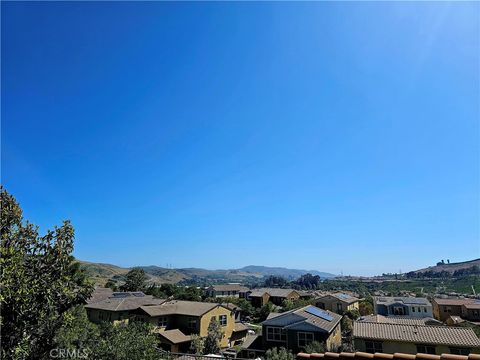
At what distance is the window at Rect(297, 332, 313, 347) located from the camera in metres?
29.7

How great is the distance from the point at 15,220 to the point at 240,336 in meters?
40.3

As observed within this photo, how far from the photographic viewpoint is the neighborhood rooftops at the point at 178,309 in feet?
120

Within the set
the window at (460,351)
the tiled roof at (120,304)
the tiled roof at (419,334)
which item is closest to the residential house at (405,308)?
the tiled roof at (419,334)

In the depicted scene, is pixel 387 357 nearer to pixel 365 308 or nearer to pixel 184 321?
pixel 184 321

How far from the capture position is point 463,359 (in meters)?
5.68

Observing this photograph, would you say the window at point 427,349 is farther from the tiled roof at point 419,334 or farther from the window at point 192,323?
the window at point 192,323

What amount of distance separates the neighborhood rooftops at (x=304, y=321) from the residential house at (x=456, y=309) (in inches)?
1521

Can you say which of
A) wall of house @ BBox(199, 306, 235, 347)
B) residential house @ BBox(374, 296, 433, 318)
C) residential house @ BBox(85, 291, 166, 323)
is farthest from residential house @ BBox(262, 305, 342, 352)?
residential house @ BBox(374, 296, 433, 318)

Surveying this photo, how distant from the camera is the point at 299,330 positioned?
3023 cm

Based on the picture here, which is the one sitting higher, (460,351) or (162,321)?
(162,321)

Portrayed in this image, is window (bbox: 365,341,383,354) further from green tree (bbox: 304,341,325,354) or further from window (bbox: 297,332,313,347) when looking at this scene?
window (bbox: 297,332,313,347)

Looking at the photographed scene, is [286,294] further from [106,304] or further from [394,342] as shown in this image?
[394,342]

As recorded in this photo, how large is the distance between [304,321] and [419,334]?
971 cm

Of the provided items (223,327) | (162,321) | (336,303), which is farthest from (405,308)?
(162,321)
